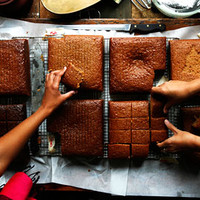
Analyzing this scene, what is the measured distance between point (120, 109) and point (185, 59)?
2.88ft

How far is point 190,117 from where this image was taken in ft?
7.50

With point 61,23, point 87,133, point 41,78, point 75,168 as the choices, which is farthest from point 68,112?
point 61,23

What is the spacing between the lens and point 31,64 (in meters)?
2.44

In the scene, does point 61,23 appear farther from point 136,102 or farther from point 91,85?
point 136,102

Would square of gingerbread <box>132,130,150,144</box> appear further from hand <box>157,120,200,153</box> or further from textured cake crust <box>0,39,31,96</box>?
textured cake crust <box>0,39,31,96</box>

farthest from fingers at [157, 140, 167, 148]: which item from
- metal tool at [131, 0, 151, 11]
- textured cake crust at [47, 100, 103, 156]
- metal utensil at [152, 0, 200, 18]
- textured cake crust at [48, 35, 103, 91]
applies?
metal tool at [131, 0, 151, 11]

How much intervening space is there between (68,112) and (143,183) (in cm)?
117

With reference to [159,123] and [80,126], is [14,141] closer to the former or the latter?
[80,126]

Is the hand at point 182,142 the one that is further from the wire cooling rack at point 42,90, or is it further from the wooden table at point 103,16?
the wooden table at point 103,16

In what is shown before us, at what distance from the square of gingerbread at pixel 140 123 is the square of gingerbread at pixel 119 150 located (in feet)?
0.72

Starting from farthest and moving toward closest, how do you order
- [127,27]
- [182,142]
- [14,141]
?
1. [127,27]
2. [182,142]
3. [14,141]

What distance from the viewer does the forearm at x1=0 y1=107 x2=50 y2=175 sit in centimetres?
185

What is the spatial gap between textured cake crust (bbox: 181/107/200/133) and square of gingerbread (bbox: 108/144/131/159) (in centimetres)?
65

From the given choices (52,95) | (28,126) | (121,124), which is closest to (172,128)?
(121,124)
